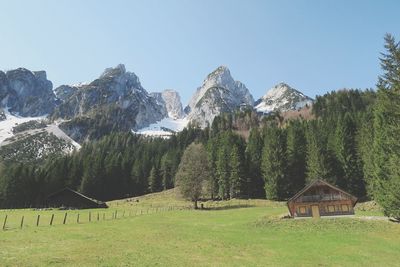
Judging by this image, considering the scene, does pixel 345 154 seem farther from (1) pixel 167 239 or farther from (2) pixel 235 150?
(1) pixel 167 239

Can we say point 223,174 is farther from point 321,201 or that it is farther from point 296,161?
point 321,201

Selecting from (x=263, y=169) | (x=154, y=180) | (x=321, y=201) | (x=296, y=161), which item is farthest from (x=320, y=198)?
(x=154, y=180)

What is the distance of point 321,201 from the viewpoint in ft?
199

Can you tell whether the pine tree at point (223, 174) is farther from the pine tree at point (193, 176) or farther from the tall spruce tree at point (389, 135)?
the tall spruce tree at point (389, 135)

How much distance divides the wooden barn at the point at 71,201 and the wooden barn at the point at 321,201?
166ft

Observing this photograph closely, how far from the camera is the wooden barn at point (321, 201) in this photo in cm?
5951

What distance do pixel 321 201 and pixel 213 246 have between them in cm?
3558

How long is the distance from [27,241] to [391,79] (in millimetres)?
37636

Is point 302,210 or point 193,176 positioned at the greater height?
point 193,176

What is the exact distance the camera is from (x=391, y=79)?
35.0 metres

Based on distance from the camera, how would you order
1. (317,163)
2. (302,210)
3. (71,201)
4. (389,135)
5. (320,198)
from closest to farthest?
1. (389,135)
2. (302,210)
3. (320,198)
4. (317,163)
5. (71,201)

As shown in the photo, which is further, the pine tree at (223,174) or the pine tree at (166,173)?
the pine tree at (166,173)

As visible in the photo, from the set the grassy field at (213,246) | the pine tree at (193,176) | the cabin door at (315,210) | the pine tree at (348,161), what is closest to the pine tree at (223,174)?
the pine tree at (193,176)

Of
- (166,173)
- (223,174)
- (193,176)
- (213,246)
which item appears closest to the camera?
(213,246)
